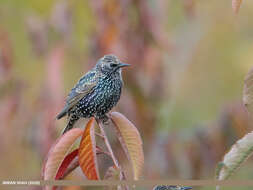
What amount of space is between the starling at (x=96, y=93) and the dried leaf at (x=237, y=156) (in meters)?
1.70

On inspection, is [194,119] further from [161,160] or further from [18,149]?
[18,149]

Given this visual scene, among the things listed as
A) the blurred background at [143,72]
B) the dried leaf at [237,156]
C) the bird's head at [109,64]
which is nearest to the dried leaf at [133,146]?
the dried leaf at [237,156]

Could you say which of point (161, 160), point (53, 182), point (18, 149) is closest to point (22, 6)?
point (18, 149)

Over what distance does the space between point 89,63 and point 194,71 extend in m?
1.86

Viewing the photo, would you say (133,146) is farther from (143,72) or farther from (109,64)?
(143,72)

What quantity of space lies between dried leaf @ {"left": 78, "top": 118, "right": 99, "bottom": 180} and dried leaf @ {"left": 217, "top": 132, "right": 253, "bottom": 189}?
1.67 ft

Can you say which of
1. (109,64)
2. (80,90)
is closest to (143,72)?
(109,64)

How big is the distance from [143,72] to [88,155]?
4.41 meters

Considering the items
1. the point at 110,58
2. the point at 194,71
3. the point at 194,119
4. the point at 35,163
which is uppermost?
the point at 110,58

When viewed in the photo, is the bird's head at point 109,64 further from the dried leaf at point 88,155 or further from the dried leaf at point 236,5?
the dried leaf at point 236,5

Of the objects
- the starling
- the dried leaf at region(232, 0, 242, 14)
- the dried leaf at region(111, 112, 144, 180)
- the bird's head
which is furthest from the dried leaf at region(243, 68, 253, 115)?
the bird's head

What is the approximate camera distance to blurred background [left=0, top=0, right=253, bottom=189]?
21.3 feet

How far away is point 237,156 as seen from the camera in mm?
2436

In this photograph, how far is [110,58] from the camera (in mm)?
4484
